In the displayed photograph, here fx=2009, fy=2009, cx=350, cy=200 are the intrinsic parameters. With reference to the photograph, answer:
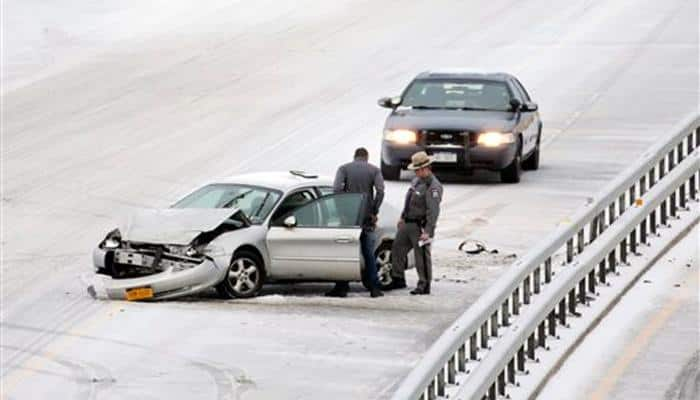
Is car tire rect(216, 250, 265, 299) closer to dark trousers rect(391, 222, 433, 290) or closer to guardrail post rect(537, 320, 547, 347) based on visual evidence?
dark trousers rect(391, 222, 433, 290)

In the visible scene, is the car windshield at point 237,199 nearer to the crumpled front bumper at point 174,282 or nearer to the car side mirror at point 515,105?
the crumpled front bumper at point 174,282

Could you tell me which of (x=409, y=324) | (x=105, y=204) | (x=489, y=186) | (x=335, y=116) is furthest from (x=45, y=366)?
(x=335, y=116)

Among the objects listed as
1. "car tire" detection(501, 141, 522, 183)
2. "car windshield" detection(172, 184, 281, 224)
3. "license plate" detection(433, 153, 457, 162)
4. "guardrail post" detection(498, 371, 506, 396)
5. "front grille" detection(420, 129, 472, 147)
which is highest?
"car windshield" detection(172, 184, 281, 224)

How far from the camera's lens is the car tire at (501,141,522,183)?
2916 cm

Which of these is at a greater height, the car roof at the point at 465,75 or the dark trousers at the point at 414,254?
the car roof at the point at 465,75

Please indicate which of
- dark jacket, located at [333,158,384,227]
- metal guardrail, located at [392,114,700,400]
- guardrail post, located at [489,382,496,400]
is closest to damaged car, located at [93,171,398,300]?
dark jacket, located at [333,158,384,227]

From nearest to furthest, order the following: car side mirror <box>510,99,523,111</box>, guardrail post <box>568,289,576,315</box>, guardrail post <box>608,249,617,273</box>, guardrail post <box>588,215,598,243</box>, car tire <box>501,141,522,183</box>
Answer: guardrail post <box>568,289,576,315</box>
guardrail post <box>588,215,598,243</box>
guardrail post <box>608,249,617,273</box>
car tire <box>501,141,522,183</box>
car side mirror <box>510,99,523,111</box>

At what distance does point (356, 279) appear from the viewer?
21.8 m

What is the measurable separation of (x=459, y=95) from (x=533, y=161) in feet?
5.68

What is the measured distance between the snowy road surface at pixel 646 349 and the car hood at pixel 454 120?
1181 cm

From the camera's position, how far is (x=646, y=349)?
48.5ft

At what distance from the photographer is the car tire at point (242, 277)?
2128cm

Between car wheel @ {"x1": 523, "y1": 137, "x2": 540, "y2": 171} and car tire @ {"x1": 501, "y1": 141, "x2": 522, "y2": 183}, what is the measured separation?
1.11 meters

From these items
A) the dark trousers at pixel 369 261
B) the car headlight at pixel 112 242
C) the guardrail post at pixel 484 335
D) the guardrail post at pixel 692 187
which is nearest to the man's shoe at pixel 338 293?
the dark trousers at pixel 369 261
